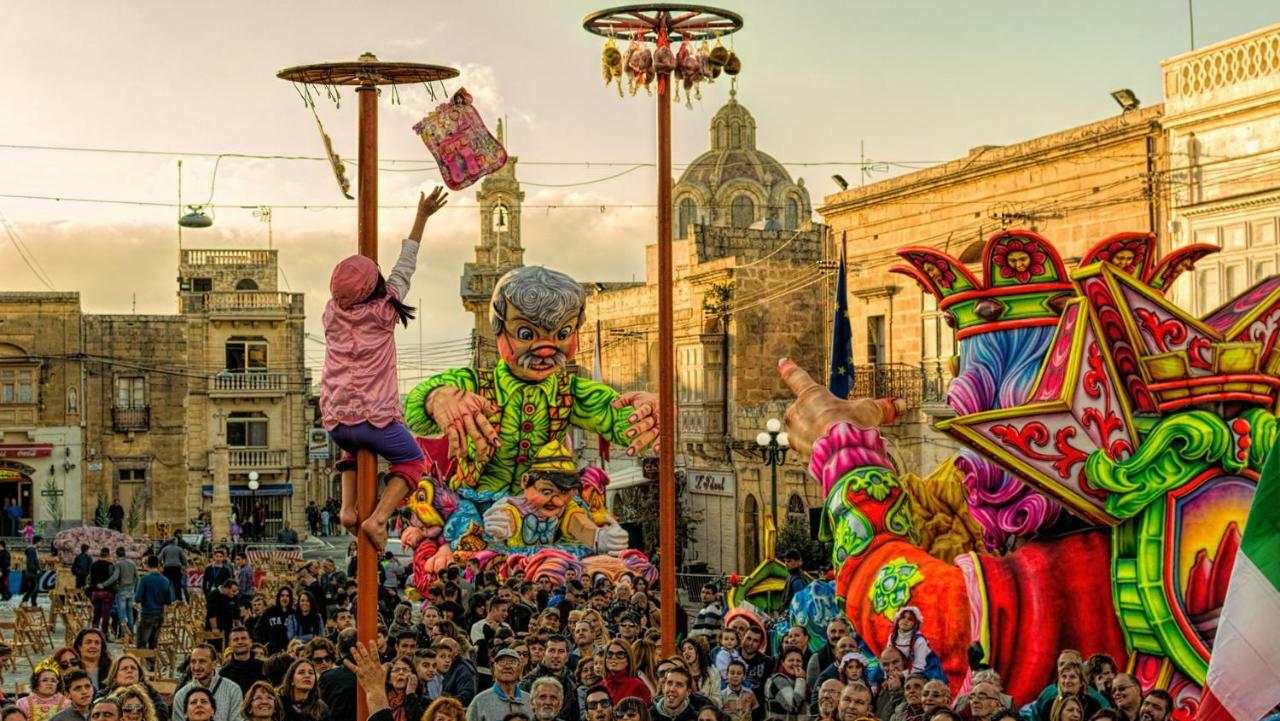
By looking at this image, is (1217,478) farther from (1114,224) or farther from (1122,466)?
(1114,224)

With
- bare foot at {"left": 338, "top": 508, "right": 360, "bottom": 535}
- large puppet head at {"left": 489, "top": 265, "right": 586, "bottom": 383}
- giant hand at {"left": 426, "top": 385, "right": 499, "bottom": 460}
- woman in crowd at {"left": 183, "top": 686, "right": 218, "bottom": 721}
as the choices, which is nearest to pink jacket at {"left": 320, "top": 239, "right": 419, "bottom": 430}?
bare foot at {"left": 338, "top": 508, "right": 360, "bottom": 535}

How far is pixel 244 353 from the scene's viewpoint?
56562 mm

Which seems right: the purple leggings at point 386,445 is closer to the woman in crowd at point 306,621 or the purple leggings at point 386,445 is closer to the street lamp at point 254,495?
the woman in crowd at point 306,621

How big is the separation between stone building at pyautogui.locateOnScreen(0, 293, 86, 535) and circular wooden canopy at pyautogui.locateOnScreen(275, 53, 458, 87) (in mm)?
45611

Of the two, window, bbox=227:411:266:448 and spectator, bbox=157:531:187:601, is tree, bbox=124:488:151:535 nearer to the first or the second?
window, bbox=227:411:266:448

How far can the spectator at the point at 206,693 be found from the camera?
10273 mm

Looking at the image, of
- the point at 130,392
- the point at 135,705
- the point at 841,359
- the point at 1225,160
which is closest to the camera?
the point at 135,705

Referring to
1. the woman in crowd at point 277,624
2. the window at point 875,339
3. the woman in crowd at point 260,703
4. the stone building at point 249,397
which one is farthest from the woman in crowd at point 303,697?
the stone building at point 249,397

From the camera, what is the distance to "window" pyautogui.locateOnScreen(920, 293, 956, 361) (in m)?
29.6

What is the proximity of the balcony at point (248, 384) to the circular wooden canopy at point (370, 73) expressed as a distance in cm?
4759

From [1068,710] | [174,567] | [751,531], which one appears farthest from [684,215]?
[1068,710]

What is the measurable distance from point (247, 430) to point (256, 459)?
137cm

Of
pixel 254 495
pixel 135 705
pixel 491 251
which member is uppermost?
pixel 491 251

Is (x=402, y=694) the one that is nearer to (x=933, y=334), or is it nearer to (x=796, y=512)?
(x=933, y=334)
